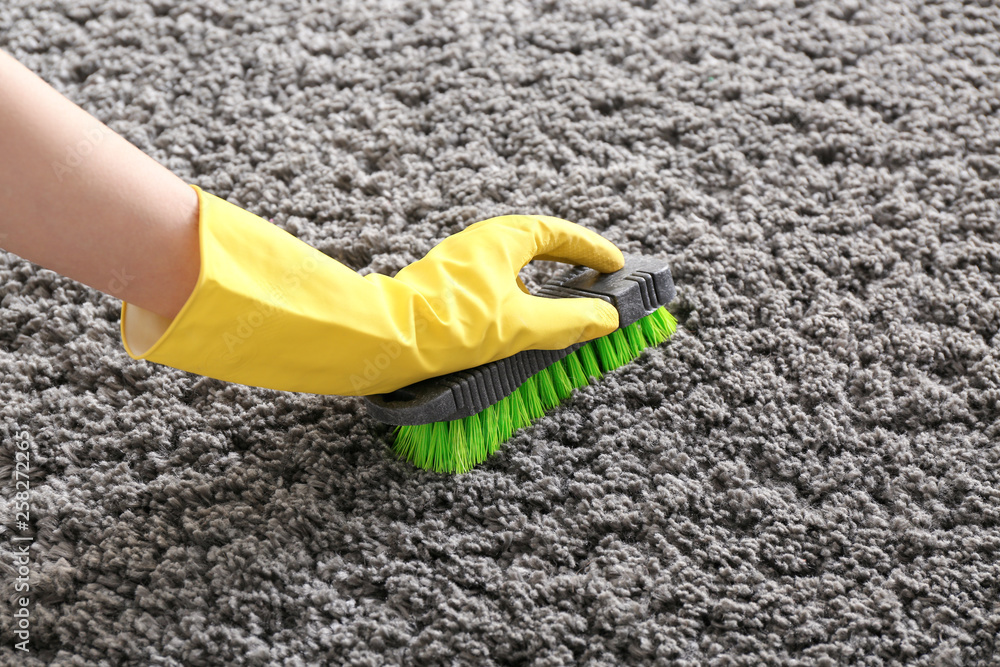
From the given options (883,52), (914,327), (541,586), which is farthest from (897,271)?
(541,586)

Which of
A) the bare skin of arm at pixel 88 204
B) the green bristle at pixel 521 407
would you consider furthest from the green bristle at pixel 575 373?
the bare skin of arm at pixel 88 204

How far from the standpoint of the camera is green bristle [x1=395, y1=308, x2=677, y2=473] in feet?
2.56

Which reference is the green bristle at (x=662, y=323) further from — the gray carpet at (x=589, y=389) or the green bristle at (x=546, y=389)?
the green bristle at (x=546, y=389)

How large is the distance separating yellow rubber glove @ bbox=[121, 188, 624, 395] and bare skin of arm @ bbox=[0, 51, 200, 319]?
3cm

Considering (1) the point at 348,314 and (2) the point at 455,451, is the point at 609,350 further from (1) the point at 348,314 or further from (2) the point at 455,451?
(1) the point at 348,314

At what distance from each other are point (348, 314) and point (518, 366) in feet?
0.65

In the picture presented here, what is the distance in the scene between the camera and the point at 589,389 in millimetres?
847

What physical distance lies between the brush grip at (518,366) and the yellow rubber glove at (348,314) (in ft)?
0.05

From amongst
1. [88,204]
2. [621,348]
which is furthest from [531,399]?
[88,204]

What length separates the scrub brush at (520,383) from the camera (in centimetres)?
74

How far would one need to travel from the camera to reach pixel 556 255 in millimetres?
838

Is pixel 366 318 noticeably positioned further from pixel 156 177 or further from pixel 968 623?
pixel 968 623

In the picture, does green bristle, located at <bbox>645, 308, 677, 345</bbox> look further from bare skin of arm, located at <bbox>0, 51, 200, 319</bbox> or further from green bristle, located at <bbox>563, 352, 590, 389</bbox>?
bare skin of arm, located at <bbox>0, 51, 200, 319</bbox>

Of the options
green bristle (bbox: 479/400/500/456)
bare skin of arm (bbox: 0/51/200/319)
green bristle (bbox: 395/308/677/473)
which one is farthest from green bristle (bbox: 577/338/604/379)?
bare skin of arm (bbox: 0/51/200/319)
